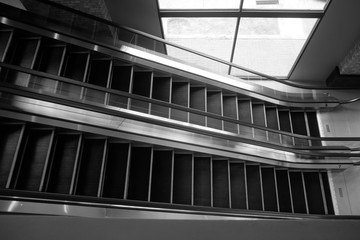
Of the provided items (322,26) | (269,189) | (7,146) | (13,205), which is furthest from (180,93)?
(13,205)

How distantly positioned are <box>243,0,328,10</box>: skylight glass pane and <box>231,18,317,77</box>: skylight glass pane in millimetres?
333

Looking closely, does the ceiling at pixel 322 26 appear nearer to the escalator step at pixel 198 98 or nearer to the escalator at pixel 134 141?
the escalator at pixel 134 141

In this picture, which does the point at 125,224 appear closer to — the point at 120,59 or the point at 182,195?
the point at 182,195

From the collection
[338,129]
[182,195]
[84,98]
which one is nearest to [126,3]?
[84,98]

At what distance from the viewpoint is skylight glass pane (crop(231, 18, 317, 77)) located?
593 cm

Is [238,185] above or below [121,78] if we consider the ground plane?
below

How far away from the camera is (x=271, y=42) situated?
21.9 ft

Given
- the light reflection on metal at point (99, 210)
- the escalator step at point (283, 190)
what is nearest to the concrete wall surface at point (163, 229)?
the light reflection on metal at point (99, 210)

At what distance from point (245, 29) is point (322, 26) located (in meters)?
1.74

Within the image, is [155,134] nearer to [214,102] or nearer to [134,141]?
[134,141]

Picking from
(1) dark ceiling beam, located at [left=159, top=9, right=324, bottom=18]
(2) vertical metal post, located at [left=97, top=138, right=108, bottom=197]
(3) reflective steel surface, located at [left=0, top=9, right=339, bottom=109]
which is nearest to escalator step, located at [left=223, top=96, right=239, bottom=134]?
(3) reflective steel surface, located at [left=0, top=9, right=339, bottom=109]

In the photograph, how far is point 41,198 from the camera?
5.37ft

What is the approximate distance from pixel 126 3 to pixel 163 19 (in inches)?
36.7

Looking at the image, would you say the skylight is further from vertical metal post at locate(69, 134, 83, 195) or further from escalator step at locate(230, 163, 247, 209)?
vertical metal post at locate(69, 134, 83, 195)
